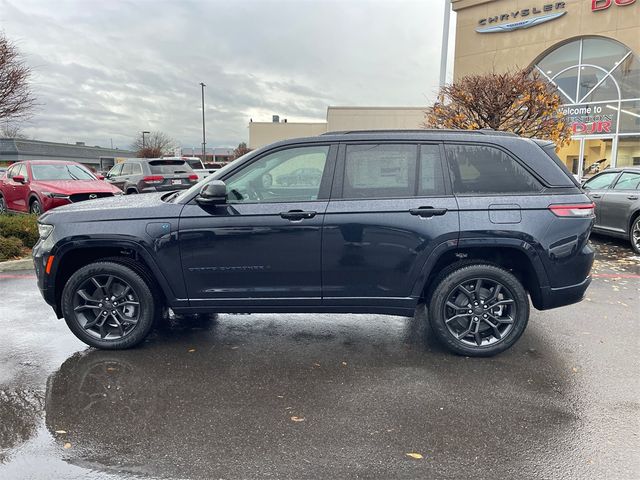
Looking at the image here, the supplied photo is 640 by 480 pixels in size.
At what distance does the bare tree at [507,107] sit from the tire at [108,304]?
356 inches

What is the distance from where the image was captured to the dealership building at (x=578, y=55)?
20.0 meters

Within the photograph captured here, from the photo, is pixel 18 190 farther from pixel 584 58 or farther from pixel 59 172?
pixel 584 58

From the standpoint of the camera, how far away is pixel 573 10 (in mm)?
21703

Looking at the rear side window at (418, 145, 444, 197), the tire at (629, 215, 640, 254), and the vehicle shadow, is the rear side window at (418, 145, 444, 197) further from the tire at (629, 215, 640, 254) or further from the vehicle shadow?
Result: the tire at (629, 215, 640, 254)

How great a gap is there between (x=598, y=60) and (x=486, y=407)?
23097 millimetres

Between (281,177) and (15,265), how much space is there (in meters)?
5.89

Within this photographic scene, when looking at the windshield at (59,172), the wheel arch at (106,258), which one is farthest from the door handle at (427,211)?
the windshield at (59,172)

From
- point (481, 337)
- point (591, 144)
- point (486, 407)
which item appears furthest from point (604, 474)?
point (591, 144)

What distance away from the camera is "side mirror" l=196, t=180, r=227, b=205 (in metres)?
3.79

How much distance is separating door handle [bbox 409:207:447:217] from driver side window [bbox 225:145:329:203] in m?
0.83

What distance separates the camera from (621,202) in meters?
8.55

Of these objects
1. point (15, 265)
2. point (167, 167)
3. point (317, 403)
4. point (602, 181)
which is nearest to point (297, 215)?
point (317, 403)

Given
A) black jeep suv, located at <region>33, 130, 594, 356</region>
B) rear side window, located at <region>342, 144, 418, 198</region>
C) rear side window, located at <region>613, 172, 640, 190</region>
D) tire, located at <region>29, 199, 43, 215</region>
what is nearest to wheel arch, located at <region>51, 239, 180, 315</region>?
black jeep suv, located at <region>33, 130, 594, 356</region>

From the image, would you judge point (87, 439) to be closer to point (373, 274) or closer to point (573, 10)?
point (373, 274)
